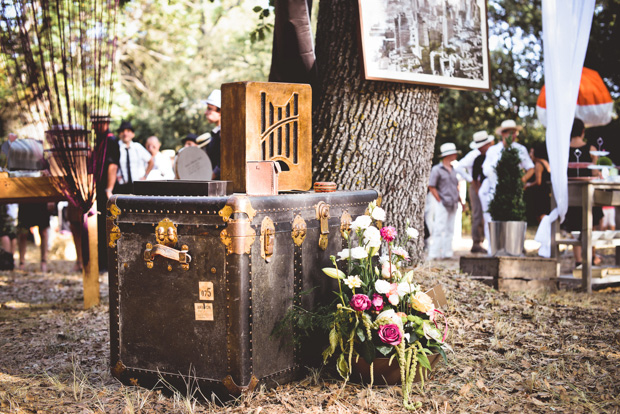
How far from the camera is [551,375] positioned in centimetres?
399

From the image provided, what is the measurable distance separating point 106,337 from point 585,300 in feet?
14.2

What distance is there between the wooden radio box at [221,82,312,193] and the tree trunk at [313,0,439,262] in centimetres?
85

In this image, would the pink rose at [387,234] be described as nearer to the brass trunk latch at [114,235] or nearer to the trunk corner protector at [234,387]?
the trunk corner protector at [234,387]

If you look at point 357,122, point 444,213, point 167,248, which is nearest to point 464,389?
point 167,248

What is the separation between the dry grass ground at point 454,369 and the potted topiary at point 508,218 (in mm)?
867

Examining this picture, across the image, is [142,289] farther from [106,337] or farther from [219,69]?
[219,69]

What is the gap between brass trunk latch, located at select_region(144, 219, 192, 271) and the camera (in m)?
3.60

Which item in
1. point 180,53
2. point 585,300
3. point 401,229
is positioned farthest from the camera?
point 180,53

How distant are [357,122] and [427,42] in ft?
3.14

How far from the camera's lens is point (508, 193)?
23.5ft

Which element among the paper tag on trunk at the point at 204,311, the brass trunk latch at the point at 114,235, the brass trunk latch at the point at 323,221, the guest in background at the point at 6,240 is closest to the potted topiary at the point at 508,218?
the brass trunk latch at the point at 323,221

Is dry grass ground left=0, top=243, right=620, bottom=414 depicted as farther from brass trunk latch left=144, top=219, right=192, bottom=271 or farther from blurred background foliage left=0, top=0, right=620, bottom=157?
blurred background foliage left=0, top=0, right=620, bottom=157

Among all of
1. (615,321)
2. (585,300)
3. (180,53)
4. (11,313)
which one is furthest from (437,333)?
(180,53)

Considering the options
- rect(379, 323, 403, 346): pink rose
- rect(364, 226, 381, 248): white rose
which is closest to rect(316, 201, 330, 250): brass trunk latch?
rect(364, 226, 381, 248): white rose
